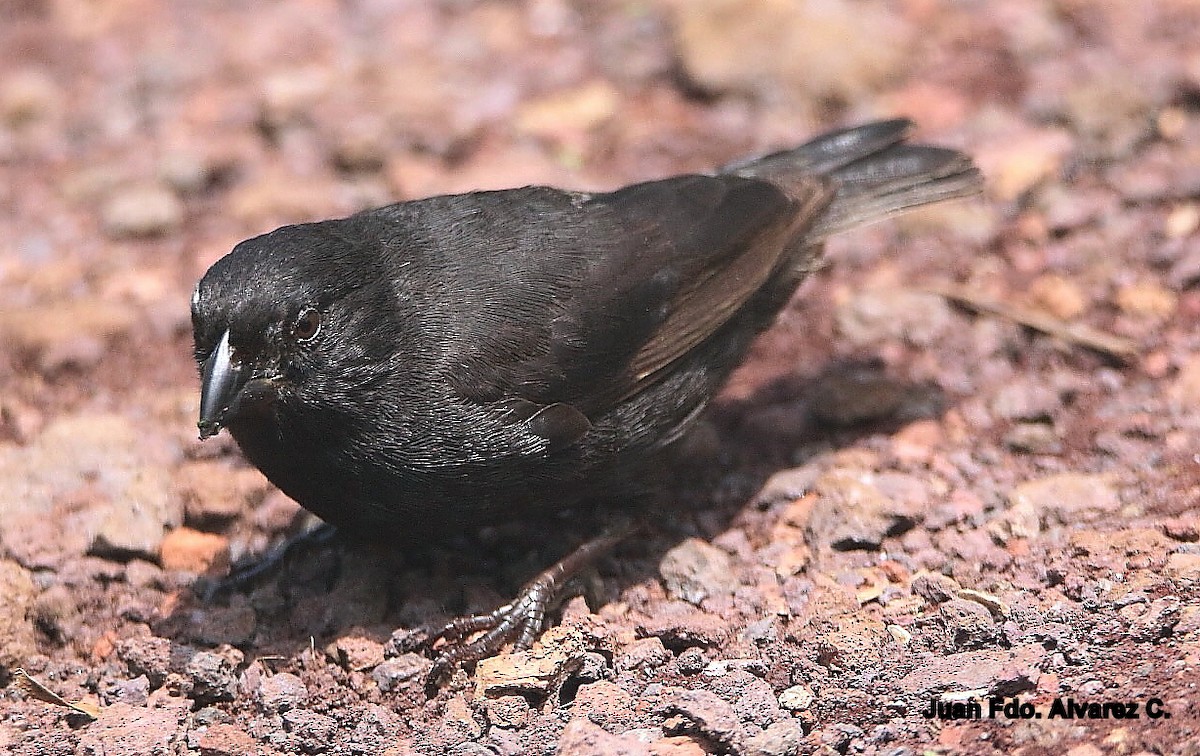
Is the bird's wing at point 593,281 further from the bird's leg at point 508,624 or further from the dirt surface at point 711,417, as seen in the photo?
the dirt surface at point 711,417

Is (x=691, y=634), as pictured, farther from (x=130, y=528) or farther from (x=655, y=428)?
(x=130, y=528)

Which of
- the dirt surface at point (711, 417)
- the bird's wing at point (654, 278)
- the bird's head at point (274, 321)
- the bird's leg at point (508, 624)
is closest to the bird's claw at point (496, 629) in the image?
the bird's leg at point (508, 624)

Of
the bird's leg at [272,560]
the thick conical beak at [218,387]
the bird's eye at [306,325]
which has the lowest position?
the bird's leg at [272,560]

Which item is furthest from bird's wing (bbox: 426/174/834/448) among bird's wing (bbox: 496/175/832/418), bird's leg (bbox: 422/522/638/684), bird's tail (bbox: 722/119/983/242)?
bird's leg (bbox: 422/522/638/684)

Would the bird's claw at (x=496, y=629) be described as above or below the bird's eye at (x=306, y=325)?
below

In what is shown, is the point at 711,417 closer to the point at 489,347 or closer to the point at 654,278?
the point at 654,278

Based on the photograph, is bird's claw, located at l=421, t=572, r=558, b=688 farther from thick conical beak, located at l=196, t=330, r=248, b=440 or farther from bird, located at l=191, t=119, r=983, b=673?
thick conical beak, located at l=196, t=330, r=248, b=440

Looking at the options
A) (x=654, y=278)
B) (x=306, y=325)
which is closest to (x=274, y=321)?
(x=306, y=325)
